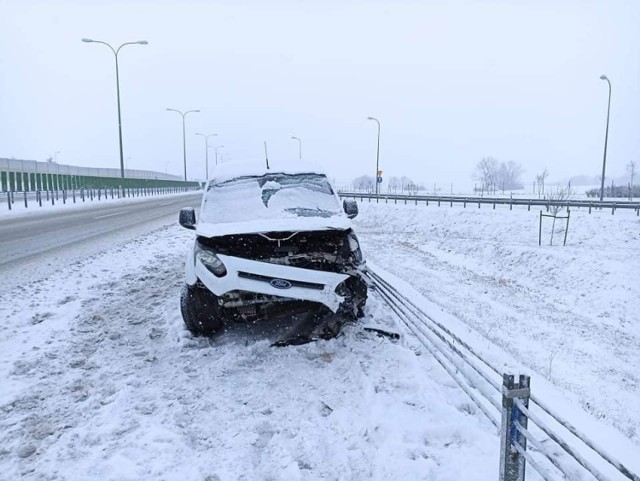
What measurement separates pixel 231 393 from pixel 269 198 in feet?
8.52

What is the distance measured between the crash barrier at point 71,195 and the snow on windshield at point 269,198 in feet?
74.9

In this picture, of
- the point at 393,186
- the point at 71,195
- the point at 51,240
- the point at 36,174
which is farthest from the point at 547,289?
the point at 393,186

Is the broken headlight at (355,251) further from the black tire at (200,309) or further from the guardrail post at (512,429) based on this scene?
the guardrail post at (512,429)

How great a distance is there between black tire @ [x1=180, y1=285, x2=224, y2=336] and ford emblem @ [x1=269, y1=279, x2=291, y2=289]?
764 mm

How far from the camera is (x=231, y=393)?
386 cm

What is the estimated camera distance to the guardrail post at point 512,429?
2342 millimetres

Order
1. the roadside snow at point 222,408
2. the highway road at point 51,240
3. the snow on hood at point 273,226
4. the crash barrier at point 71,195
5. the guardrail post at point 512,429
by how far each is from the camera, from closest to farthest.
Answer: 1. the guardrail post at point 512,429
2. the roadside snow at point 222,408
3. the snow on hood at point 273,226
4. the highway road at point 51,240
5. the crash barrier at point 71,195

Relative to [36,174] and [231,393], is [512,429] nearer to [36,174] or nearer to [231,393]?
[231,393]

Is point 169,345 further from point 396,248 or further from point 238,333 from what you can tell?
point 396,248

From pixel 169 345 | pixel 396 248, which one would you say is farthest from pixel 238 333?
pixel 396 248

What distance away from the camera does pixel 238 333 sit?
5.20 m

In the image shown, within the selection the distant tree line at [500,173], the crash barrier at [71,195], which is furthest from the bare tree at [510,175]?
the crash barrier at [71,195]

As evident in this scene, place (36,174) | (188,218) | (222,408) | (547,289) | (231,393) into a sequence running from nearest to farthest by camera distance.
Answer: (222,408), (231,393), (188,218), (547,289), (36,174)

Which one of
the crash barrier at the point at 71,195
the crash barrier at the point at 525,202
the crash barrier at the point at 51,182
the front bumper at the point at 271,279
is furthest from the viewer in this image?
the crash barrier at the point at 51,182
